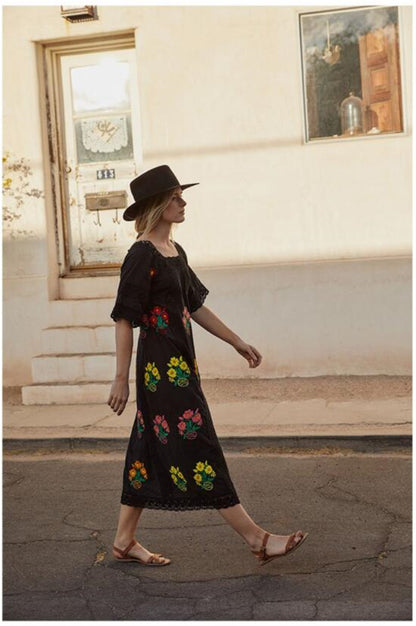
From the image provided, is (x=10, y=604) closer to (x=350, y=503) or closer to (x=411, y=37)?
(x=350, y=503)

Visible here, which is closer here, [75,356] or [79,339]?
[75,356]

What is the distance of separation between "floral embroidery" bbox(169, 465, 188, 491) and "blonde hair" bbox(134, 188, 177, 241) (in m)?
1.18

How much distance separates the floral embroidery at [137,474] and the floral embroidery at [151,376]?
1.31 feet

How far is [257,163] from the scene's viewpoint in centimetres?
995

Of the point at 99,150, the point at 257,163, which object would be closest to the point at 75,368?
the point at 99,150

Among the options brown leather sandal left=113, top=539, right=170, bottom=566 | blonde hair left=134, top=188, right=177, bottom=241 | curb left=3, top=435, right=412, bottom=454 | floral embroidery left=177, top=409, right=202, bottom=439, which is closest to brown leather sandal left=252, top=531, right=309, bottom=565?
brown leather sandal left=113, top=539, right=170, bottom=566

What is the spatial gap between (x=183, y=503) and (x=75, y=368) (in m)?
5.30

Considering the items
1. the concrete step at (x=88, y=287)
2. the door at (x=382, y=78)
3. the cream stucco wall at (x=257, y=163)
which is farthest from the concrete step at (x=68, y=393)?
the door at (x=382, y=78)

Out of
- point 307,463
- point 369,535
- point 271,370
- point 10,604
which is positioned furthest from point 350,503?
point 271,370

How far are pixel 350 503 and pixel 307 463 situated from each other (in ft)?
3.65

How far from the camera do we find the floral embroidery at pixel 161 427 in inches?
181

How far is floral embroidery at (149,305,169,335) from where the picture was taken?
4598 millimetres

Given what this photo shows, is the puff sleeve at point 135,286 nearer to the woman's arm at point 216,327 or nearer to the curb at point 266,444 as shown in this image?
the woman's arm at point 216,327

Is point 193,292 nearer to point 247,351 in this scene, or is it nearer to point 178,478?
point 247,351
